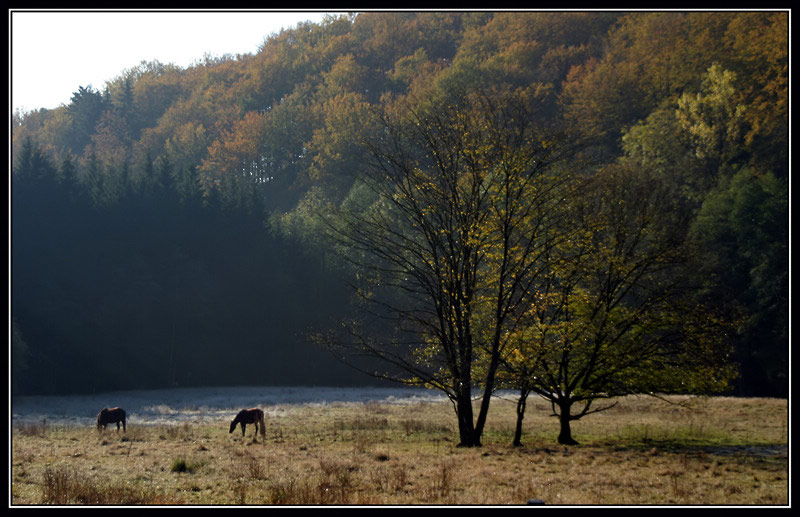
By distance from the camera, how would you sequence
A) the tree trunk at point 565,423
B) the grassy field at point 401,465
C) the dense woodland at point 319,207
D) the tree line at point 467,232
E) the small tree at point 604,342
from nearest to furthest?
the grassy field at point 401,465, the small tree at point 604,342, the tree line at point 467,232, the tree trunk at point 565,423, the dense woodland at point 319,207

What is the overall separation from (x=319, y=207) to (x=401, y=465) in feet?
177

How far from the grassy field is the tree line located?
2250 millimetres

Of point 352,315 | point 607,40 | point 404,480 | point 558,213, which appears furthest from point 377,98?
point 404,480

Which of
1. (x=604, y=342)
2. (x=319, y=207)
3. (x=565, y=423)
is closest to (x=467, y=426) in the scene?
(x=565, y=423)

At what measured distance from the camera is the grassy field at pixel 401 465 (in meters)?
10.8

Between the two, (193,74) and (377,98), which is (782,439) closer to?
(377,98)

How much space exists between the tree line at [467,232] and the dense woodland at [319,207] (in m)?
0.21

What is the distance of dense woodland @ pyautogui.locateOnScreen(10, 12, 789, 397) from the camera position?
45.5 m

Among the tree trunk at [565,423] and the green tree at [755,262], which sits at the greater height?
the green tree at [755,262]

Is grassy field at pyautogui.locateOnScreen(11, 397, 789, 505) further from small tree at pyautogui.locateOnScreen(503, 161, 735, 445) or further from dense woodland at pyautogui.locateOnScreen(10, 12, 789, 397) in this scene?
dense woodland at pyautogui.locateOnScreen(10, 12, 789, 397)

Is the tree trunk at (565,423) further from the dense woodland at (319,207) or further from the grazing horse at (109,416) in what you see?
the dense woodland at (319,207)

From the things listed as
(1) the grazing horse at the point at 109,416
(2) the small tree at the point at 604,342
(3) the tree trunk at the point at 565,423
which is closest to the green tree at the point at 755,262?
(2) the small tree at the point at 604,342

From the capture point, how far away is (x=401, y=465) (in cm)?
1432

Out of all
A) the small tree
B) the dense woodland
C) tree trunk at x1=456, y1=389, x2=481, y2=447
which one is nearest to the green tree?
the dense woodland
